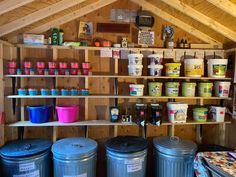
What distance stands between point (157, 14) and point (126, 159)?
6.07 feet

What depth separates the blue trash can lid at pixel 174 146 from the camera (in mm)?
2291

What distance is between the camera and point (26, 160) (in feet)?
6.89

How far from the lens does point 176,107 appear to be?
260 cm

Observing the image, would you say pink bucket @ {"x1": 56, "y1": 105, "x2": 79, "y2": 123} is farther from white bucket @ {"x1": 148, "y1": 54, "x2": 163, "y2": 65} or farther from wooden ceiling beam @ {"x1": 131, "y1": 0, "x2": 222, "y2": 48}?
wooden ceiling beam @ {"x1": 131, "y1": 0, "x2": 222, "y2": 48}

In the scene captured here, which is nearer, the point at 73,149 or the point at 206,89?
the point at 73,149

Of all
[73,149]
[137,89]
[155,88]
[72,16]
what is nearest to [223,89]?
[155,88]

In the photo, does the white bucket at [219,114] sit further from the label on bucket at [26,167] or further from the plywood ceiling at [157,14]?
the label on bucket at [26,167]

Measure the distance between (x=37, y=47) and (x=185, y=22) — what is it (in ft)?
6.29

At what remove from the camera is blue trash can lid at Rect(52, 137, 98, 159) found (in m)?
2.11

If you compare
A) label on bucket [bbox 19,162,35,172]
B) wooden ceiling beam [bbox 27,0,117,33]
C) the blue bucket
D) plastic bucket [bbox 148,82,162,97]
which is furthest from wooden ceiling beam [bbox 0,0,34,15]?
plastic bucket [bbox 148,82,162,97]

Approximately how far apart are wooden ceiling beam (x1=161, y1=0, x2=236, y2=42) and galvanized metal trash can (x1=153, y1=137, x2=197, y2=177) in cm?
137

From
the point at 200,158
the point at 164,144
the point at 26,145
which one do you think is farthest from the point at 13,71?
the point at 200,158

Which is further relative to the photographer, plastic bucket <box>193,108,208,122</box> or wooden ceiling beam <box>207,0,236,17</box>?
plastic bucket <box>193,108,208,122</box>

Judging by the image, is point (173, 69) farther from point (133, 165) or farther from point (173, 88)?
point (133, 165)
